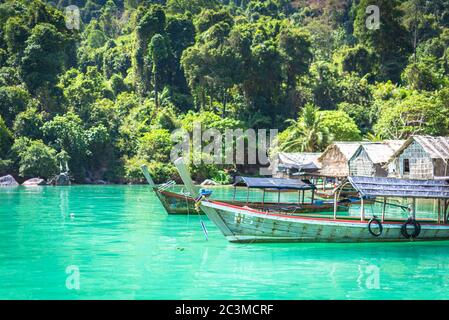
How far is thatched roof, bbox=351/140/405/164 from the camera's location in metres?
42.9

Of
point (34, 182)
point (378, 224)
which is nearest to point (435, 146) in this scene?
point (378, 224)

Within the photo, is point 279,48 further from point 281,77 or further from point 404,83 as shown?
point 404,83

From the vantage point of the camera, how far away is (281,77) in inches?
2532

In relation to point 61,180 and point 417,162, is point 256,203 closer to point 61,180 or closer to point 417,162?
point 417,162

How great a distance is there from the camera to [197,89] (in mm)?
64625

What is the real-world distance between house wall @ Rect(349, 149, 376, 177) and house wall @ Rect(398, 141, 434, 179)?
3.01m

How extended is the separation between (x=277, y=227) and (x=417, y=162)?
20.2 meters

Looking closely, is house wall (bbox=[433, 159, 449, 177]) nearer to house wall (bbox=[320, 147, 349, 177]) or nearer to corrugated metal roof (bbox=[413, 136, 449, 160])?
corrugated metal roof (bbox=[413, 136, 449, 160])

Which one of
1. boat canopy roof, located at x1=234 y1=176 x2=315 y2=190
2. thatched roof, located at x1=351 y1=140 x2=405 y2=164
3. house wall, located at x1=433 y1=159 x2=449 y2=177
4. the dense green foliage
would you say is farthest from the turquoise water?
the dense green foliage

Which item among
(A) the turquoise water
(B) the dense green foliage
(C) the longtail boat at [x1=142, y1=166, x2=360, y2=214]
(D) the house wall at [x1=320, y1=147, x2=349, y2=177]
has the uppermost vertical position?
(B) the dense green foliage

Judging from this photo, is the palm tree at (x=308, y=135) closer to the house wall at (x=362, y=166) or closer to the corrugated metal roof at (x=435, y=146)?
the house wall at (x=362, y=166)

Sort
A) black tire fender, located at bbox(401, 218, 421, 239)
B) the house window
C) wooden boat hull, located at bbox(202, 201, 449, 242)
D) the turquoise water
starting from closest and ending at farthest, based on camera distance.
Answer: the turquoise water
wooden boat hull, located at bbox(202, 201, 449, 242)
black tire fender, located at bbox(401, 218, 421, 239)
the house window

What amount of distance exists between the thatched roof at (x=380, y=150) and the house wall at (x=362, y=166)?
16.0 inches

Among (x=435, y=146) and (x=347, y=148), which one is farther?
(x=347, y=148)
